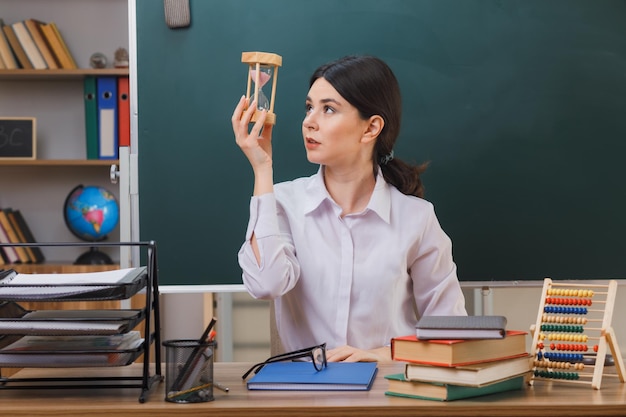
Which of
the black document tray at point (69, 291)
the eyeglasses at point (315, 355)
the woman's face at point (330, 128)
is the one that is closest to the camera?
the black document tray at point (69, 291)

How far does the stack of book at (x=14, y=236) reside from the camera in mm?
4152

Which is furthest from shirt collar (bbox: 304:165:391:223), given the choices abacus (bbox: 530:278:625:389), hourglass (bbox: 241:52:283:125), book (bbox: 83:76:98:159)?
book (bbox: 83:76:98:159)

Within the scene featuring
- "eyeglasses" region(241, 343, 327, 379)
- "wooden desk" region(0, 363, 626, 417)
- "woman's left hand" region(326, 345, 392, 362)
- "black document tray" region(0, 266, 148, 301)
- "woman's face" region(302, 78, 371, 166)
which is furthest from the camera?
"woman's face" region(302, 78, 371, 166)

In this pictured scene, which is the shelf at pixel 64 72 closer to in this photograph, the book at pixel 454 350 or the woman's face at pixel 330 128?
the woman's face at pixel 330 128

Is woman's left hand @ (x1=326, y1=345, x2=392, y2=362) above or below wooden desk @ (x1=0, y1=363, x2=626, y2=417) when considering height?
below

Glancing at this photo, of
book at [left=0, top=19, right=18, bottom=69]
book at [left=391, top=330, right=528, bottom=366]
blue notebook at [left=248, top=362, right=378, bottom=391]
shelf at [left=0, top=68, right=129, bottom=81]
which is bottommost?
blue notebook at [left=248, top=362, right=378, bottom=391]

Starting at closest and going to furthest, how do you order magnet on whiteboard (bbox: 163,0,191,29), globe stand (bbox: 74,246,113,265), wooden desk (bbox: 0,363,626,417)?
wooden desk (bbox: 0,363,626,417) < magnet on whiteboard (bbox: 163,0,191,29) < globe stand (bbox: 74,246,113,265)

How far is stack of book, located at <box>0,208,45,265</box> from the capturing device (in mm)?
4152

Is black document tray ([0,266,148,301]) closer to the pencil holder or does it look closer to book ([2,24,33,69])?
the pencil holder

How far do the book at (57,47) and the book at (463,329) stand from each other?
340 centimetres

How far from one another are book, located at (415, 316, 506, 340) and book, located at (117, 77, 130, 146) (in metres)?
3.08

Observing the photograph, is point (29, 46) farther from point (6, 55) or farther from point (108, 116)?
point (108, 116)

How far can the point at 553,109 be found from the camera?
258 cm

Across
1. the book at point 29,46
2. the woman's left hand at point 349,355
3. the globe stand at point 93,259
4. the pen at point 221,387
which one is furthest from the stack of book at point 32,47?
the pen at point 221,387
